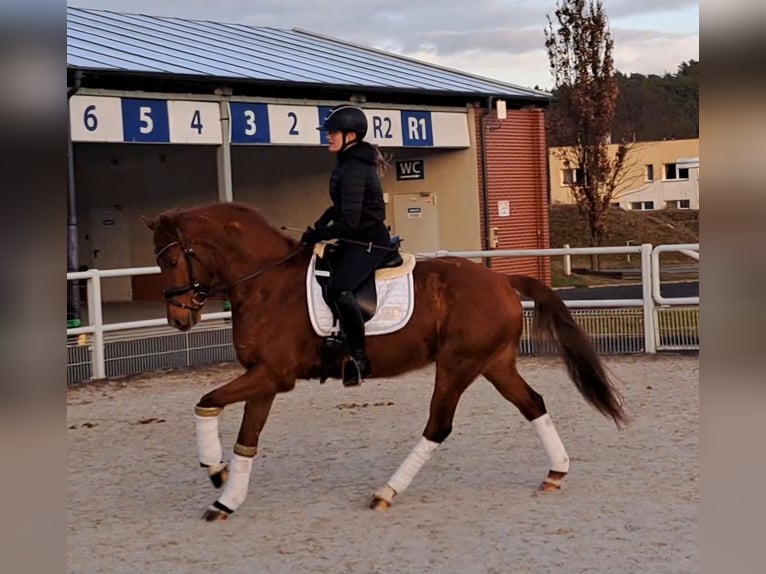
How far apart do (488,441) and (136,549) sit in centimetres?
341

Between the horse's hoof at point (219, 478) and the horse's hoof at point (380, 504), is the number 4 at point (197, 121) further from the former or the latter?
the horse's hoof at point (380, 504)

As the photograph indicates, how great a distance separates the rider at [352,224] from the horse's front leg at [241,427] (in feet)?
1.81

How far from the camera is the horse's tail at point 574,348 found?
21.8ft

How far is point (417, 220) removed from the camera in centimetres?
2503

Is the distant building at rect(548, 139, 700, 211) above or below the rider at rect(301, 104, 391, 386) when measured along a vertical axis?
above

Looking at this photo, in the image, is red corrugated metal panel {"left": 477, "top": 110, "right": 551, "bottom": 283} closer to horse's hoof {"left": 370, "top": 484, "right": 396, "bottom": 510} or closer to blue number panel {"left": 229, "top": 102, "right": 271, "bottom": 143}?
blue number panel {"left": 229, "top": 102, "right": 271, "bottom": 143}

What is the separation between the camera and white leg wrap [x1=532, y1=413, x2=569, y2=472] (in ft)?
21.0

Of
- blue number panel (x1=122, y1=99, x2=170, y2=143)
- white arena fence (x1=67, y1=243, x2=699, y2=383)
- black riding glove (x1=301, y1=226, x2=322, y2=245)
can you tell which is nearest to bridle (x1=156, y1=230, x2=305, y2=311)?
black riding glove (x1=301, y1=226, x2=322, y2=245)

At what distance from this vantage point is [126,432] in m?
9.02

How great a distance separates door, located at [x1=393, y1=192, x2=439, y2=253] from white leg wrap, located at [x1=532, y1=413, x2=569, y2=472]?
1815cm

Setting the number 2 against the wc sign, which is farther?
the wc sign

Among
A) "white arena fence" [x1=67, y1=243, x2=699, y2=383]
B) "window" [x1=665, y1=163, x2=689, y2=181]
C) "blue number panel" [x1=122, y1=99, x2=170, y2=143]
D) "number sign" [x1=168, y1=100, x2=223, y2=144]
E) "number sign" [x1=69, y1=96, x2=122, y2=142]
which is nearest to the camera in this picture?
"white arena fence" [x1=67, y1=243, x2=699, y2=383]

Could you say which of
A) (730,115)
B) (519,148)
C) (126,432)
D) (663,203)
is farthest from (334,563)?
(663,203)

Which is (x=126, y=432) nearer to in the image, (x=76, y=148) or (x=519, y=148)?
(x=76, y=148)
